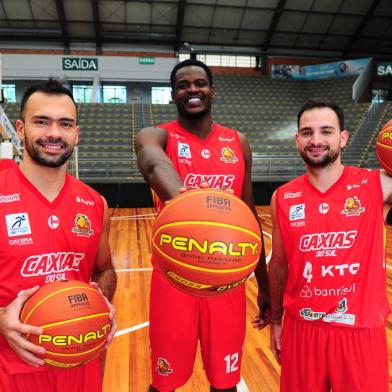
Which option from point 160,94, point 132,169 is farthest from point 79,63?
point 132,169

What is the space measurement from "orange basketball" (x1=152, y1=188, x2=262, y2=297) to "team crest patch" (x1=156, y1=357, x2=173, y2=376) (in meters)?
0.80

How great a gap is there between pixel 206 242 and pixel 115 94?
17228 mm

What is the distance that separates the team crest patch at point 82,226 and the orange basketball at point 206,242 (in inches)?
16.9

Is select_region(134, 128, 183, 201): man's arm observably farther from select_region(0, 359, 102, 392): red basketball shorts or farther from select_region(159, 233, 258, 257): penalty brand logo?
select_region(0, 359, 102, 392): red basketball shorts

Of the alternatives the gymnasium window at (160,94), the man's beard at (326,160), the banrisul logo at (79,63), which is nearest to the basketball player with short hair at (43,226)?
the man's beard at (326,160)

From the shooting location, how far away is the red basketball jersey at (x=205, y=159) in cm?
188

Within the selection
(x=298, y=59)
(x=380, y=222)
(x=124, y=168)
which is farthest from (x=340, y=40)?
(x=380, y=222)

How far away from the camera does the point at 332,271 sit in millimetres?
1585

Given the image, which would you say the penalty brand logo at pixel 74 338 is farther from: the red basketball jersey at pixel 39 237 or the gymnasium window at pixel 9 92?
the gymnasium window at pixel 9 92

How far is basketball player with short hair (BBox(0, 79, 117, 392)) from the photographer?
137 centimetres

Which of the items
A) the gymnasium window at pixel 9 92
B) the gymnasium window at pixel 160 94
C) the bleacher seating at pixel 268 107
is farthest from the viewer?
the gymnasium window at pixel 160 94

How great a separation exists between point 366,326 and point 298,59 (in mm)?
19375

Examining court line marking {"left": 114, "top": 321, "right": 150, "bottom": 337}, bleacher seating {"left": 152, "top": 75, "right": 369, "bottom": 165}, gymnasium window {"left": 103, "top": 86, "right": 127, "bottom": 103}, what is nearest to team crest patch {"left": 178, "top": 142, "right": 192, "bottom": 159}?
court line marking {"left": 114, "top": 321, "right": 150, "bottom": 337}

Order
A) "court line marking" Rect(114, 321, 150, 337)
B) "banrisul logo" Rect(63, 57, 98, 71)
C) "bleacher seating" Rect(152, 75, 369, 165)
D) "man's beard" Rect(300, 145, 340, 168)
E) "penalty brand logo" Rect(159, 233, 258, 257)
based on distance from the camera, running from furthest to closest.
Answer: "banrisul logo" Rect(63, 57, 98, 71), "bleacher seating" Rect(152, 75, 369, 165), "court line marking" Rect(114, 321, 150, 337), "man's beard" Rect(300, 145, 340, 168), "penalty brand logo" Rect(159, 233, 258, 257)
